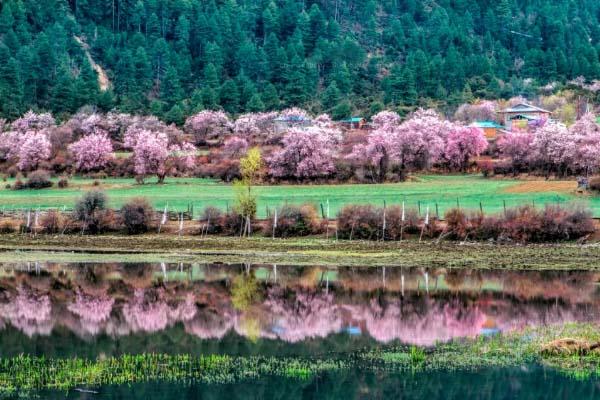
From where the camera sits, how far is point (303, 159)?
9575 cm

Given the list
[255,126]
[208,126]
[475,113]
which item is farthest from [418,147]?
[475,113]

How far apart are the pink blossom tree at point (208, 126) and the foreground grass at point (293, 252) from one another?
57.0 meters

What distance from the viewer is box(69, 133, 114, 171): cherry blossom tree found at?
102m

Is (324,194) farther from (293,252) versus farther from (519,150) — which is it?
(519,150)

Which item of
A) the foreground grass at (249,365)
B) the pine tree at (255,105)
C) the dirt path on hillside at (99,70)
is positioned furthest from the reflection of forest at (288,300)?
the dirt path on hillside at (99,70)

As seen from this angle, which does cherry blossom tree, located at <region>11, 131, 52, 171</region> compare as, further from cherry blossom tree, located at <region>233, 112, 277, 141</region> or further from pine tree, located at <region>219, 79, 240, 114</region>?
pine tree, located at <region>219, 79, 240, 114</region>

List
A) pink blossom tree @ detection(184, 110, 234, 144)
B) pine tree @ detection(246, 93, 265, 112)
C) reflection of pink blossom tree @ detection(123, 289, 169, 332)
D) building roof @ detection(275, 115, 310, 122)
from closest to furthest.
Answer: reflection of pink blossom tree @ detection(123, 289, 169, 332), pink blossom tree @ detection(184, 110, 234, 144), building roof @ detection(275, 115, 310, 122), pine tree @ detection(246, 93, 265, 112)

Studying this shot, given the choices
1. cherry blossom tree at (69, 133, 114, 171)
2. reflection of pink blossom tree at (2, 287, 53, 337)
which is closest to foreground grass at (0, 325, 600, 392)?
reflection of pink blossom tree at (2, 287, 53, 337)

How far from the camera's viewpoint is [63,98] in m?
134

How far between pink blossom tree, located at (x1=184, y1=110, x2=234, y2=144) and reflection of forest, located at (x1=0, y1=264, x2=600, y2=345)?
68.3m

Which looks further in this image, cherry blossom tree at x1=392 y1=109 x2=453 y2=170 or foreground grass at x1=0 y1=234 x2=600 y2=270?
cherry blossom tree at x1=392 y1=109 x2=453 y2=170

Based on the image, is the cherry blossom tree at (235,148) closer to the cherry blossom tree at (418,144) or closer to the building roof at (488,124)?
the cherry blossom tree at (418,144)

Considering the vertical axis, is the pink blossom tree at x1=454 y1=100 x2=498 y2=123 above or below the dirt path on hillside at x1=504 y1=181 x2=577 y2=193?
above

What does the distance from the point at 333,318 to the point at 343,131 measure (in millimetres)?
84791
